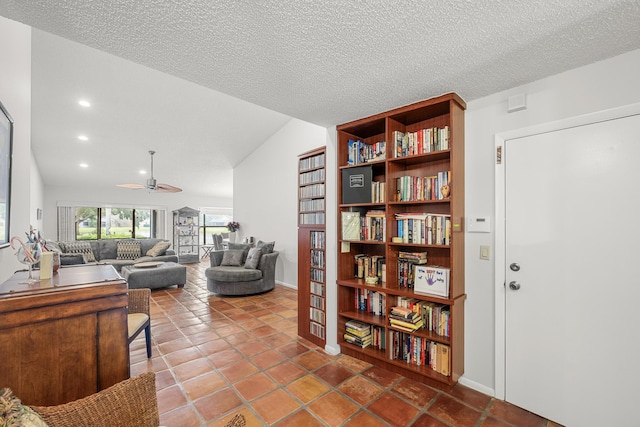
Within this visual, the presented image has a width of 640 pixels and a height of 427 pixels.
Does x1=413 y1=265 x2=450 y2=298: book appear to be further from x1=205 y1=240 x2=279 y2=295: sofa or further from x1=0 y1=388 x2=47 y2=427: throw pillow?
x1=205 y1=240 x2=279 y2=295: sofa

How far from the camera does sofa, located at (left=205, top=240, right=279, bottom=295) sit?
466 centimetres

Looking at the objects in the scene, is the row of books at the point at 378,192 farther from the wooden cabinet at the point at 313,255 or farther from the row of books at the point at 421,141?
the wooden cabinet at the point at 313,255

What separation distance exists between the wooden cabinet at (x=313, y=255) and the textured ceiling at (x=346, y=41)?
2.69ft

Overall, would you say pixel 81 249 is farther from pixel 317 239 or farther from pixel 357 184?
pixel 357 184

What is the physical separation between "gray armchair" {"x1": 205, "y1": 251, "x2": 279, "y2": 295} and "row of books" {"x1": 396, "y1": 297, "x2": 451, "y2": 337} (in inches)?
119

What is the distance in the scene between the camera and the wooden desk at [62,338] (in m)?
1.12

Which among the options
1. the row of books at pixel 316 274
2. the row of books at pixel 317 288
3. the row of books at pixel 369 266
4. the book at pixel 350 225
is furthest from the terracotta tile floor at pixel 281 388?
the book at pixel 350 225

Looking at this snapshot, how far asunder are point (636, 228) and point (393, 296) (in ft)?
5.24

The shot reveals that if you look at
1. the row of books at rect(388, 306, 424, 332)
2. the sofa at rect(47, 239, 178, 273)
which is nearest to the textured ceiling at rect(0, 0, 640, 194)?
the row of books at rect(388, 306, 424, 332)

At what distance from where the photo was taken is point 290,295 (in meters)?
4.83

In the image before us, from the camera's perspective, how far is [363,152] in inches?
107

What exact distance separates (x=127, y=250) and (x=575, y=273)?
8.00 meters

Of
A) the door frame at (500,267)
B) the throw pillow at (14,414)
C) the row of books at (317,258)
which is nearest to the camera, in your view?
the throw pillow at (14,414)

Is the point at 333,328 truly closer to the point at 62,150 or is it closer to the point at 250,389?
the point at 250,389
